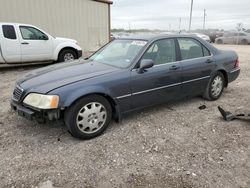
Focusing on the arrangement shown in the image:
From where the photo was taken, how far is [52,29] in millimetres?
12648

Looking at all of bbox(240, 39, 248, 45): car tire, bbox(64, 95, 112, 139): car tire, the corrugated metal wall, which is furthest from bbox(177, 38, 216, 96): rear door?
bbox(240, 39, 248, 45): car tire

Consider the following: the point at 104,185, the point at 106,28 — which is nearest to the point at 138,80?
the point at 104,185

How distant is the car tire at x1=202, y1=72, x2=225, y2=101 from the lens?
5.02 m

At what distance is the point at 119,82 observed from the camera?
3.61 meters

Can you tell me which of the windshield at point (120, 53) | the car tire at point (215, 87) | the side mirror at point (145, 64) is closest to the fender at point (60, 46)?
the windshield at point (120, 53)

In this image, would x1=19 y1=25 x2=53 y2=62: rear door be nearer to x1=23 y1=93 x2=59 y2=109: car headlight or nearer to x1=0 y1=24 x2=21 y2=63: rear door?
x1=0 y1=24 x2=21 y2=63: rear door

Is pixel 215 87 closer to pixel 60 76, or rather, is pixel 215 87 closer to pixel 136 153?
pixel 136 153

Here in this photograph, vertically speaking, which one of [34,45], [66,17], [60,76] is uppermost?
[66,17]

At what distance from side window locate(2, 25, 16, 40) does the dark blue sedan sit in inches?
197

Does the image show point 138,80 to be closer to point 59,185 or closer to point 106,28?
point 59,185

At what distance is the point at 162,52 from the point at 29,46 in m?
6.02

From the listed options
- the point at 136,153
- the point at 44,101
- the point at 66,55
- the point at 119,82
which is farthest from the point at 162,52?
the point at 66,55

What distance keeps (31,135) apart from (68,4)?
10.9 metres

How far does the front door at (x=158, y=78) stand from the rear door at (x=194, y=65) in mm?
190
